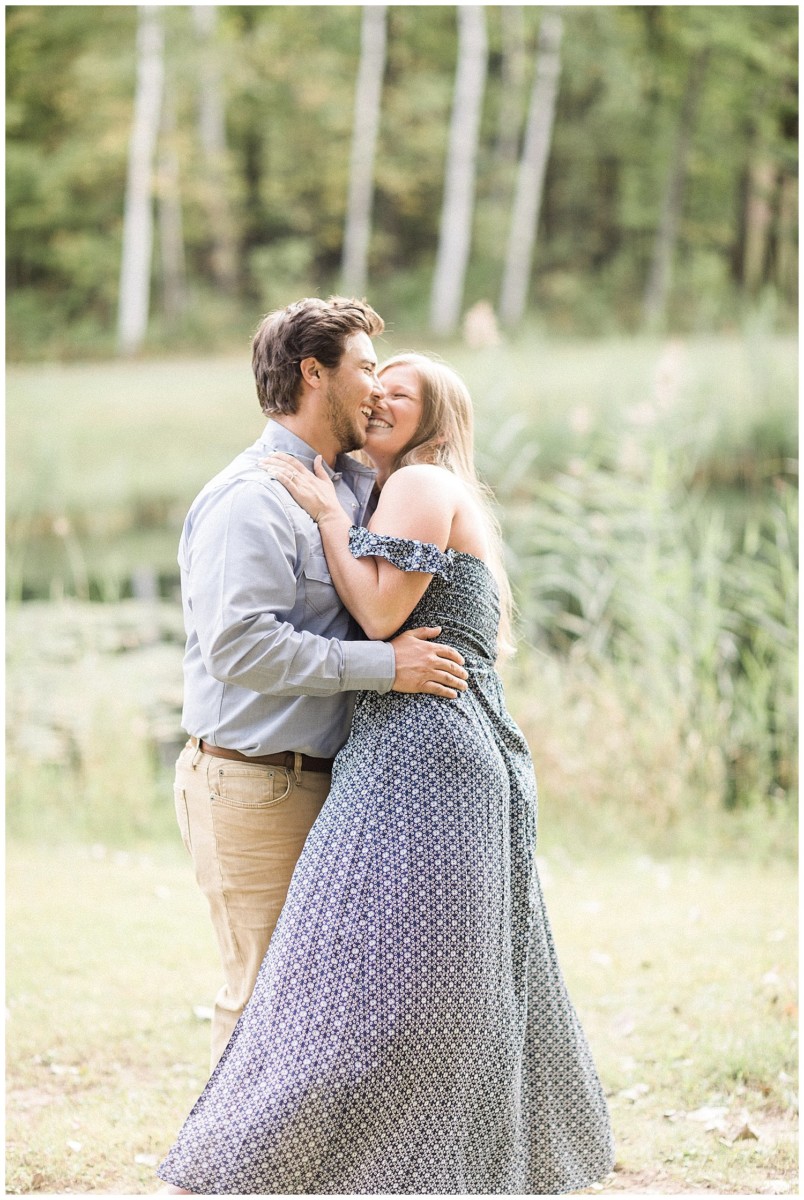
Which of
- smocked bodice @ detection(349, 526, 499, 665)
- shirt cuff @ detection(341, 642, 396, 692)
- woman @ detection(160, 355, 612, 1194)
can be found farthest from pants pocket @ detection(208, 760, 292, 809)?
smocked bodice @ detection(349, 526, 499, 665)

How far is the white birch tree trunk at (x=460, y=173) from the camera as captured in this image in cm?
960

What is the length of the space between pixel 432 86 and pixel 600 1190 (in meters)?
8.95

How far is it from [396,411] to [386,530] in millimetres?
298

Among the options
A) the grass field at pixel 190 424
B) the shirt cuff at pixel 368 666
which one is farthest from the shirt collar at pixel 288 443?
the grass field at pixel 190 424

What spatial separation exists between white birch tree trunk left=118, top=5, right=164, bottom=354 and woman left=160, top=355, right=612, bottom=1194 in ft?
25.9

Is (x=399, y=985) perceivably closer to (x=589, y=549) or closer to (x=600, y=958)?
(x=600, y=958)

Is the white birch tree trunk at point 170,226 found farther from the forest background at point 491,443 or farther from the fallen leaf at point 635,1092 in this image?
the fallen leaf at point 635,1092

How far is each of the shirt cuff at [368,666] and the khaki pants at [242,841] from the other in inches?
11.1

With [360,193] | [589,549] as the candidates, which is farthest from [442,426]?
[360,193]

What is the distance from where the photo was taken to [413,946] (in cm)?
221

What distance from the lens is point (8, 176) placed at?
9.66 metres

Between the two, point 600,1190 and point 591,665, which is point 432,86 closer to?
point 591,665

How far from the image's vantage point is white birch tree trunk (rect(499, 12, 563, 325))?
1002 cm

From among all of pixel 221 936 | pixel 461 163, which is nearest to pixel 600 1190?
pixel 221 936
